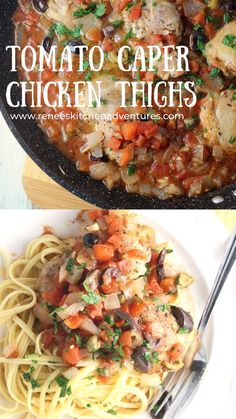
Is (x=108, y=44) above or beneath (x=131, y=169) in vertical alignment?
above

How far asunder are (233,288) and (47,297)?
62 centimetres

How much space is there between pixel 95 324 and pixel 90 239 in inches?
10.6

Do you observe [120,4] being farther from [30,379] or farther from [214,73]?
[30,379]

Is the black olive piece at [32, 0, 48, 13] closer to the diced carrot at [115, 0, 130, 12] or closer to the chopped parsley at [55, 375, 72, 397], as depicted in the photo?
the diced carrot at [115, 0, 130, 12]

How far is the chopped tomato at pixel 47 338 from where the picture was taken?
6.58ft

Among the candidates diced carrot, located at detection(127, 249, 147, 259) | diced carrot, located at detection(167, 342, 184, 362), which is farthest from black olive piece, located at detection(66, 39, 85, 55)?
diced carrot, located at detection(167, 342, 184, 362)

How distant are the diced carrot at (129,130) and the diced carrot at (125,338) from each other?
1.97 ft

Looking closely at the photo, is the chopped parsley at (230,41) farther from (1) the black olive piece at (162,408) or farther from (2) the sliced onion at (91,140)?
(1) the black olive piece at (162,408)

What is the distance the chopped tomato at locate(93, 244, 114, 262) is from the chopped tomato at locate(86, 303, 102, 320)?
0.15 m

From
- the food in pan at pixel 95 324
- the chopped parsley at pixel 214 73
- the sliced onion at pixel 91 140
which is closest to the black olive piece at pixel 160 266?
the food in pan at pixel 95 324

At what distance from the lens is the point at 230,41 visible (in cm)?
182

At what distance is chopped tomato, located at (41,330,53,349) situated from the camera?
2.01m

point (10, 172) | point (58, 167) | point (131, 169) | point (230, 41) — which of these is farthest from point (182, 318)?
point (230, 41)

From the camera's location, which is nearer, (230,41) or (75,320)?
(230,41)
